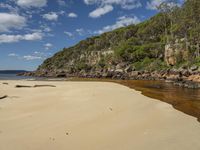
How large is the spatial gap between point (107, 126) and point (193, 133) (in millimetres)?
3468

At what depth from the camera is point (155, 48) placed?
272ft

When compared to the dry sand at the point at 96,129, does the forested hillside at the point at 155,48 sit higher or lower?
higher

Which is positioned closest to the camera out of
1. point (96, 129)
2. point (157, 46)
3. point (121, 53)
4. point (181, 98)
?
point (96, 129)

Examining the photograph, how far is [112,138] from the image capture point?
9.02 meters

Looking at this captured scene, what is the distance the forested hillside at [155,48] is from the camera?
6138cm

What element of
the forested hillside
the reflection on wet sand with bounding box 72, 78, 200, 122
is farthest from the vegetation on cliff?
the reflection on wet sand with bounding box 72, 78, 200, 122

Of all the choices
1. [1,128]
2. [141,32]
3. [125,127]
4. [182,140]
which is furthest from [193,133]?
[141,32]

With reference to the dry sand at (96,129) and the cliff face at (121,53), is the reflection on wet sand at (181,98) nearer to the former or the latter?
the dry sand at (96,129)

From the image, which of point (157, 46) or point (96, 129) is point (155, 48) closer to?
point (157, 46)

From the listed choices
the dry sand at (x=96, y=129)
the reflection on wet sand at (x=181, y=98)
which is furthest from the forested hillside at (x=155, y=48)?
the dry sand at (x=96, y=129)

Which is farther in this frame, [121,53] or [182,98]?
[121,53]

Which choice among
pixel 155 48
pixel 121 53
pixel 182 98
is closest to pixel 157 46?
pixel 155 48

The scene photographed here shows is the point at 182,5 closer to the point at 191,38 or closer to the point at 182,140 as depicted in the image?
the point at 191,38

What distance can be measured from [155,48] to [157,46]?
37.1 inches
